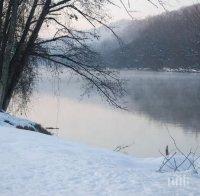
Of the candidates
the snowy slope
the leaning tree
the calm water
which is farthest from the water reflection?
the snowy slope

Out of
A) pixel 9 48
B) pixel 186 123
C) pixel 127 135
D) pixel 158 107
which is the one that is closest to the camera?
pixel 9 48

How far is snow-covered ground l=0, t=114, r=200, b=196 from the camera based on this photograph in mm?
4828

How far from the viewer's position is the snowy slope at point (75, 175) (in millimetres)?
4828

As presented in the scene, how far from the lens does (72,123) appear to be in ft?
90.8

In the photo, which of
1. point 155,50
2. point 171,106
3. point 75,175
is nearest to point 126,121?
point 171,106

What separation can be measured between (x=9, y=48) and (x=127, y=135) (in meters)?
11.9

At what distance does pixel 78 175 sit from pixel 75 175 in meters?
0.04

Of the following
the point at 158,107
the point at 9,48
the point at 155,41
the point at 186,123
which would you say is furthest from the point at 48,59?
the point at 155,41

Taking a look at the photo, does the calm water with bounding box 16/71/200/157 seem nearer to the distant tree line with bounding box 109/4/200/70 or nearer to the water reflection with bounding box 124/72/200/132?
the water reflection with bounding box 124/72/200/132

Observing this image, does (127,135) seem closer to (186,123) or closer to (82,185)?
(186,123)

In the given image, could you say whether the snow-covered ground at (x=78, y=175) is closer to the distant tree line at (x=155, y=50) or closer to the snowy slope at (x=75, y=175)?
the snowy slope at (x=75, y=175)

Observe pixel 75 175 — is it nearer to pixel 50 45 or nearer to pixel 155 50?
pixel 50 45

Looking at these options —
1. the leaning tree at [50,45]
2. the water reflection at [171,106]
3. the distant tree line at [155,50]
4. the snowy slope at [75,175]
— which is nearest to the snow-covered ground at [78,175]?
the snowy slope at [75,175]

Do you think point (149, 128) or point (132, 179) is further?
point (149, 128)
